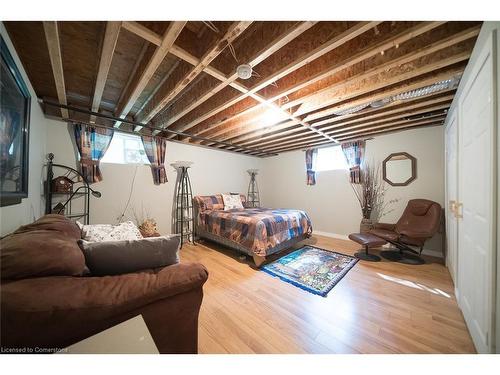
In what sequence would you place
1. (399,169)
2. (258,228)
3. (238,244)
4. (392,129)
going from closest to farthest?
(258,228) < (238,244) < (392,129) < (399,169)

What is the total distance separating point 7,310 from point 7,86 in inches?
60.0

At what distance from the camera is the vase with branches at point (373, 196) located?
3.56 m

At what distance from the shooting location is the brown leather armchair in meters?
2.59

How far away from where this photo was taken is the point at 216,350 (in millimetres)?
1285

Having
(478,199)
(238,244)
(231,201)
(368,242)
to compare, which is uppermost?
(478,199)

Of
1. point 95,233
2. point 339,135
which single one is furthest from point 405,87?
point 95,233

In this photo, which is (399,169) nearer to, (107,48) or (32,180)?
(107,48)

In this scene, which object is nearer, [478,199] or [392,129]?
[478,199]

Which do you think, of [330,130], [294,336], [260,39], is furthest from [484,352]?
[330,130]

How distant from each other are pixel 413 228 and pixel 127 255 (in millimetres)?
3787

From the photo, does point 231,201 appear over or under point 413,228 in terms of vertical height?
over

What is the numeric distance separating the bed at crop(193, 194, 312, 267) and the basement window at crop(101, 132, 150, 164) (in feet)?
4.75

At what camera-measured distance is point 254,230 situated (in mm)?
2723
